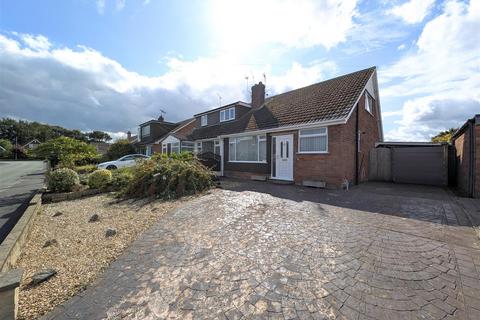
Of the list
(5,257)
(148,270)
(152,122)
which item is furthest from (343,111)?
(152,122)

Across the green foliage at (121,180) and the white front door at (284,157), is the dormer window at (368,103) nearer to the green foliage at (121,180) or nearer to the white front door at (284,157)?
the white front door at (284,157)

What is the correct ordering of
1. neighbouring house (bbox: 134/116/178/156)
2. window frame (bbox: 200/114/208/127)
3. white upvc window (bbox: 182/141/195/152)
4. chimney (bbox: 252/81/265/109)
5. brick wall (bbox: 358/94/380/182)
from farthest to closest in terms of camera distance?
neighbouring house (bbox: 134/116/178/156) < window frame (bbox: 200/114/208/127) < white upvc window (bbox: 182/141/195/152) < chimney (bbox: 252/81/265/109) < brick wall (bbox: 358/94/380/182)

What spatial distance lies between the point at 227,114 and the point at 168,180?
35.7ft

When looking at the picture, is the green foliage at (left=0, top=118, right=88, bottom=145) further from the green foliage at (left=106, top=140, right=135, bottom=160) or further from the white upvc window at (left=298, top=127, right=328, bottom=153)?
the white upvc window at (left=298, top=127, right=328, bottom=153)

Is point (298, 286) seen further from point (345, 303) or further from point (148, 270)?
point (148, 270)

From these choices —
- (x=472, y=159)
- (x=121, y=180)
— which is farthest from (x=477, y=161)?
(x=121, y=180)

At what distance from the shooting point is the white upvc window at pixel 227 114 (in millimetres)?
18031

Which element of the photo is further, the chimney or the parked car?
the parked car

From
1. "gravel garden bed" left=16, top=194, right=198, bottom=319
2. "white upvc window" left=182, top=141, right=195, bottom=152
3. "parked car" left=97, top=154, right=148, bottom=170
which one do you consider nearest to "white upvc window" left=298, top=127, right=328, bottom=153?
"gravel garden bed" left=16, top=194, right=198, bottom=319

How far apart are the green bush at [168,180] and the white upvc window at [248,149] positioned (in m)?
3.82

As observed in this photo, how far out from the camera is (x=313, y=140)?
33.6 ft

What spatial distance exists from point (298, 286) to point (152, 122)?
28.4 metres

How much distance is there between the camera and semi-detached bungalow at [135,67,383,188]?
9.65 meters

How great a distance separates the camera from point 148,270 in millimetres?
3336
